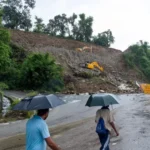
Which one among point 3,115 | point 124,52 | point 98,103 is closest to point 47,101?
point 98,103

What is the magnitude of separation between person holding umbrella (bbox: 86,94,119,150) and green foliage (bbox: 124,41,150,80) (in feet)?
178

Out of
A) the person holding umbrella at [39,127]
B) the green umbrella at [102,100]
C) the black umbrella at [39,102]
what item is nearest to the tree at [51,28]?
the green umbrella at [102,100]

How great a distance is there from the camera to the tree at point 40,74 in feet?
120

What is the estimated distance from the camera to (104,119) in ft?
24.0

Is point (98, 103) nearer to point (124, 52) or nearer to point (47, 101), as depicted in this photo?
point (47, 101)

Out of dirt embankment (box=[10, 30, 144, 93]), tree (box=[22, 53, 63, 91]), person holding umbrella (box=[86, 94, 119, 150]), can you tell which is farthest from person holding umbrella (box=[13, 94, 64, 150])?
dirt embankment (box=[10, 30, 144, 93])

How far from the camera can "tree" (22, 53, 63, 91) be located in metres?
36.6

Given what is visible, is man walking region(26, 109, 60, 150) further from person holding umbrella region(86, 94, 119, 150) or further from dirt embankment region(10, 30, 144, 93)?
dirt embankment region(10, 30, 144, 93)

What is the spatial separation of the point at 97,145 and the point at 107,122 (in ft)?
10.8

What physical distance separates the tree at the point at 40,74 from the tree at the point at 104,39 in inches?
1331

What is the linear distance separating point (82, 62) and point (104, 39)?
764 inches

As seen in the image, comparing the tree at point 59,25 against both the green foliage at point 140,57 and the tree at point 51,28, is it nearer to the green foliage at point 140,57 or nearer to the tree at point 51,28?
the tree at point 51,28

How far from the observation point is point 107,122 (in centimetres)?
735

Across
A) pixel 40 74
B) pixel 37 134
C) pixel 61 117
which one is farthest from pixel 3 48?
pixel 37 134
